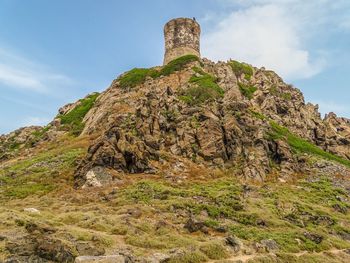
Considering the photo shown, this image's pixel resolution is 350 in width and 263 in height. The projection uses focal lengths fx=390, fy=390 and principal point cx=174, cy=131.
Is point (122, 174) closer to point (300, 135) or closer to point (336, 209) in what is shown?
point (336, 209)

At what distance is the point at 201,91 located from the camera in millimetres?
63469

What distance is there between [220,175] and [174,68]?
40.0 meters

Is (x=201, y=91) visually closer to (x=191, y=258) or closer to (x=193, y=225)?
(x=193, y=225)

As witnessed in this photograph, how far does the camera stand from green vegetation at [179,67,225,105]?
59.9 metres

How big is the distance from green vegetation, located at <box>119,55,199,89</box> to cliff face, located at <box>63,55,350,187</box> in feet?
1.34

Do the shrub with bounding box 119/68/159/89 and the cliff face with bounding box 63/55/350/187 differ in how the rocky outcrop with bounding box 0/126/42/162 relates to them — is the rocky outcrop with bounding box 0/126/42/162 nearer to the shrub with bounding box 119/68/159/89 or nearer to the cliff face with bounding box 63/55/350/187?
the cliff face with bounding box 63/55/350/187

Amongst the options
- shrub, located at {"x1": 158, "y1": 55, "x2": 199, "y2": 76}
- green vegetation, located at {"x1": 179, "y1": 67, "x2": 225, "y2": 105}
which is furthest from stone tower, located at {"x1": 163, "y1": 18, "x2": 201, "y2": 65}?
green vegetation, located at {"x1": 179, "y1": 67, "x2": 225, "y2": 105}

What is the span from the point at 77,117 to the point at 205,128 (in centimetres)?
3184

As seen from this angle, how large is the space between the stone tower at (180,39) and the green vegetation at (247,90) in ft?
52.0

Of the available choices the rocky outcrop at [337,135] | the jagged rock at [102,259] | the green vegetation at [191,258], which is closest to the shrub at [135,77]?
the rocky outcrop at [337,135]

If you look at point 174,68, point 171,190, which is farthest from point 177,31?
point 171,190

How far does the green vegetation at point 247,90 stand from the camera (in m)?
75.5

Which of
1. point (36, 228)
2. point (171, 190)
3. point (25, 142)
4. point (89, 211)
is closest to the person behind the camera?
point (36, 228)

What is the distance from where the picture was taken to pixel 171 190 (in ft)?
116
